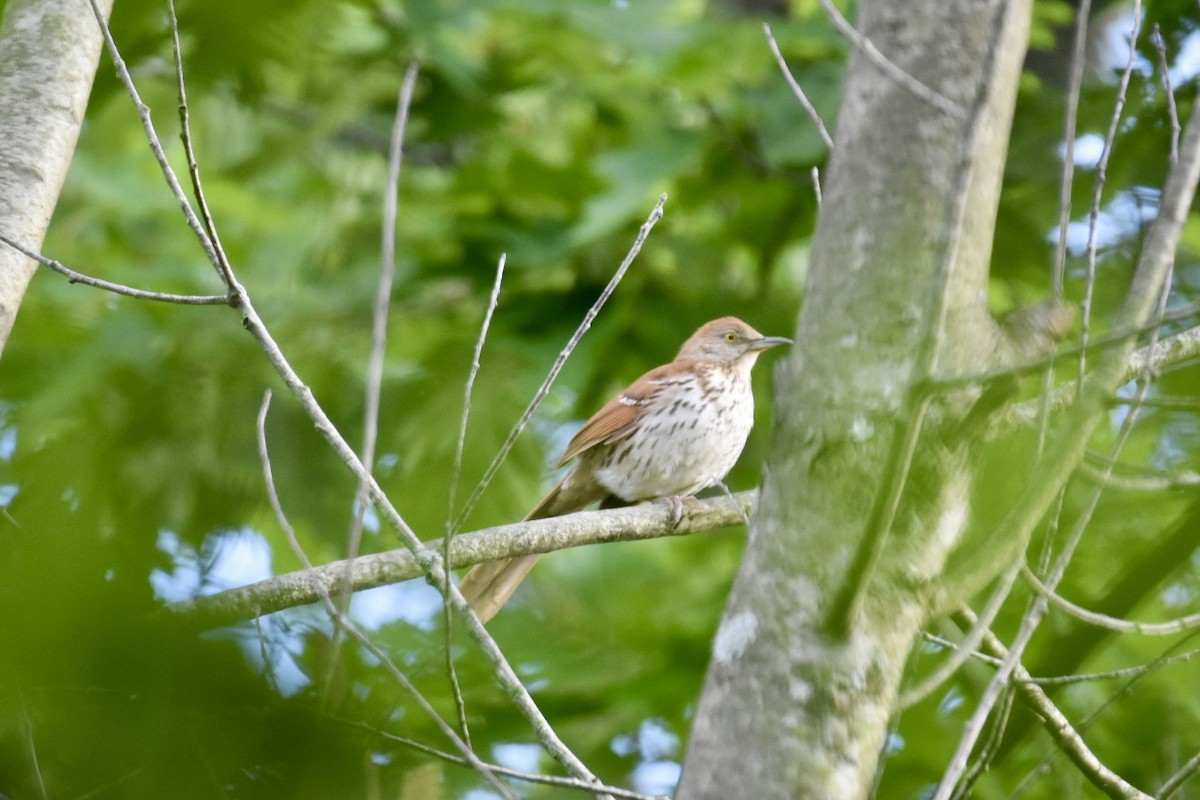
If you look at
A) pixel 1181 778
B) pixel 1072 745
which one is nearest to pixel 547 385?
pixel 1072 745

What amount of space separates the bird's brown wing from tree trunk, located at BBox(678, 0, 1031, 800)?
139 inches

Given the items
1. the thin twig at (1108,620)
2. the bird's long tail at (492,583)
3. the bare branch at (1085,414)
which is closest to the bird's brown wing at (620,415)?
the bird's long tail at (492,583)

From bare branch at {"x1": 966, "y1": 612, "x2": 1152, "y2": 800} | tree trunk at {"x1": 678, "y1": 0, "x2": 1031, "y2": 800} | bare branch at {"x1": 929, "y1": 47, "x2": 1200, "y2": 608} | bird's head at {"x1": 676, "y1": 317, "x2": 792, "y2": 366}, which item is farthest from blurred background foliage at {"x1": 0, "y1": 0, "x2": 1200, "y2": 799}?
bare branch at {"x1": 929, "y1": 47, "x2": 1200, "y2": 608}

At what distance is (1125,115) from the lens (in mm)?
4316

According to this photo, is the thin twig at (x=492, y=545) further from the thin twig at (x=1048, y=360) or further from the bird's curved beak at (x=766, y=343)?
the bird's curved beak at (x=766, y=343)

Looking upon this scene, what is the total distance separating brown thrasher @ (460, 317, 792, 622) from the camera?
5438 millimetres

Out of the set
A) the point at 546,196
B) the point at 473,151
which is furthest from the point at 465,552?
the point at 473,151

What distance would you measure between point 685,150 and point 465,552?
7.51 feet

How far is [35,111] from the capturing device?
2.78m

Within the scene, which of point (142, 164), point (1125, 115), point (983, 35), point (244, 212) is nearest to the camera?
point (983, 35)

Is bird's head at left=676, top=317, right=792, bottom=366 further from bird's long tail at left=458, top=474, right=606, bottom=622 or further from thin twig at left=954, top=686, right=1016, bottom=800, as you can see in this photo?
thin twig at left=954, top=686, right=1016, bottom=800

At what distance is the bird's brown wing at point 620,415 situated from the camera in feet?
17.6

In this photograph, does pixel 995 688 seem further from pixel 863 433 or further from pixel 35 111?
pixel 35 111

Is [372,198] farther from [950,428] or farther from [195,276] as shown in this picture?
[950,428]
